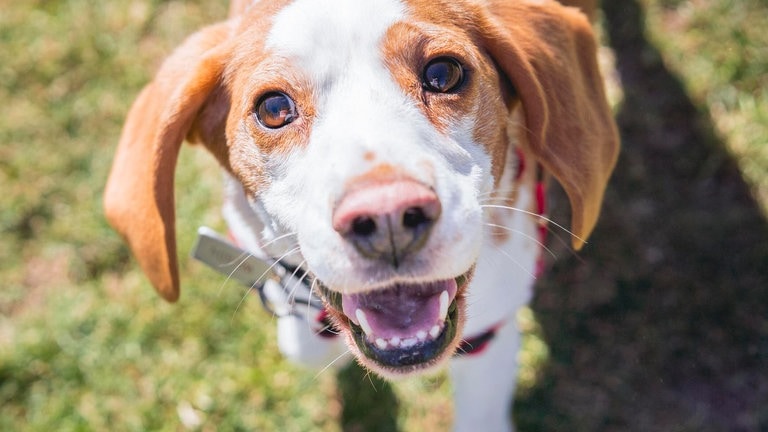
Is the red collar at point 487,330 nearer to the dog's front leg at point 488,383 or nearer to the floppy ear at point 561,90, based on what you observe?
the dog's front leg at point 488,383

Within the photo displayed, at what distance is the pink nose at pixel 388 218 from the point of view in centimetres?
214

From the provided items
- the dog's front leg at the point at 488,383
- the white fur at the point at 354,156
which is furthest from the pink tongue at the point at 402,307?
the dog's front leg at the point at 488,383

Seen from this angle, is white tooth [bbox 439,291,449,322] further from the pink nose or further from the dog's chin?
the pink nose

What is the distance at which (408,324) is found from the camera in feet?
8.56

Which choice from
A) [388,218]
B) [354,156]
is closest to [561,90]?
[354,156]

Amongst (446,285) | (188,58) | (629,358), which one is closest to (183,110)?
(188,58)

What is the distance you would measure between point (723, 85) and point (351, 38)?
3.25m

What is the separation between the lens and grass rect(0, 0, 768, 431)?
4.41m

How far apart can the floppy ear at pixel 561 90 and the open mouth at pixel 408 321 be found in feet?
2.05

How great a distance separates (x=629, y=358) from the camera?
14.3ft

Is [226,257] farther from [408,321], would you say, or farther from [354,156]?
[354,156]

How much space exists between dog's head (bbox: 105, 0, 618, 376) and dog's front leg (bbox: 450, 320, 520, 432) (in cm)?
79

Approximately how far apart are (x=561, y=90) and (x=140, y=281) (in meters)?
3.00

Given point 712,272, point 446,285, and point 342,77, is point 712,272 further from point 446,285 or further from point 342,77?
point 342,77
